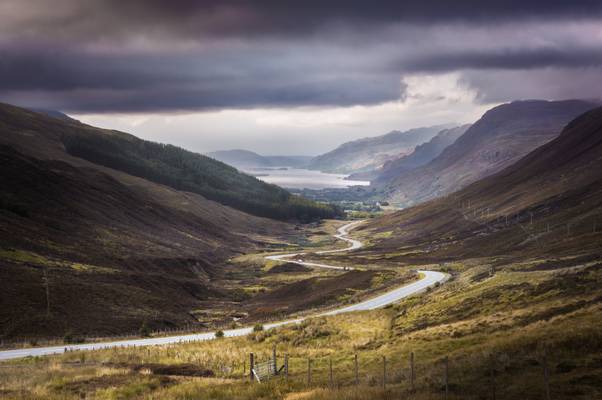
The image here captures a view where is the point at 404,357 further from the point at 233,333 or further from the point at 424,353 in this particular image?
the point at 233,333

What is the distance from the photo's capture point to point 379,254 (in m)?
194

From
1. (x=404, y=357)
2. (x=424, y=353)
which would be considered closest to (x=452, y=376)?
(x=424, y=353)

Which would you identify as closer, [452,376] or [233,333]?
[452,376]

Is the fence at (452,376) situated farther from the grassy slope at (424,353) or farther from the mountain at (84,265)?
the mountain at (84,265)

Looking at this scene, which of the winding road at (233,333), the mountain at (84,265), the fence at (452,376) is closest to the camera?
the fence at (452,376)

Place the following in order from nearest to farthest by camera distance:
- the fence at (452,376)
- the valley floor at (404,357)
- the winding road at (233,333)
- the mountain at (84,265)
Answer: the fence at (452,376) → the valley floor at (404,357) → the winding road at (233,333) → the mountain at (84,265)

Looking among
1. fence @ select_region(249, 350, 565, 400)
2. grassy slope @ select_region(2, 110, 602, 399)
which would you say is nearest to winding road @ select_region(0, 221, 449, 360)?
grassy slope @ select_region(2, 110, 602, 399)

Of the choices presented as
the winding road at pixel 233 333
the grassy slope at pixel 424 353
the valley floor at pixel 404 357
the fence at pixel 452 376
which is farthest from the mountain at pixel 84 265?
the fence at pixel 452 376

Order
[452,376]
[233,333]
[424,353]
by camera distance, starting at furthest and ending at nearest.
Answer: [233,333]
[424,353]
[452,376]

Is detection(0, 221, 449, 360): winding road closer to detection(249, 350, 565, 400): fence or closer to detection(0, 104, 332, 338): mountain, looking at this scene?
detection(0, 104, 332, 338): mountain

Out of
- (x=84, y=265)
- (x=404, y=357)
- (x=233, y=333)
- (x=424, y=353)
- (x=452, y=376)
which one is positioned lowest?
(x=233, y=333)

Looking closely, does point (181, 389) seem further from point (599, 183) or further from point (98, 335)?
point (599, 183)

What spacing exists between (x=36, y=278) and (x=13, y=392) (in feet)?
224

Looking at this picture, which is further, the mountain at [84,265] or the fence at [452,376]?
the mountain at [84,265]
